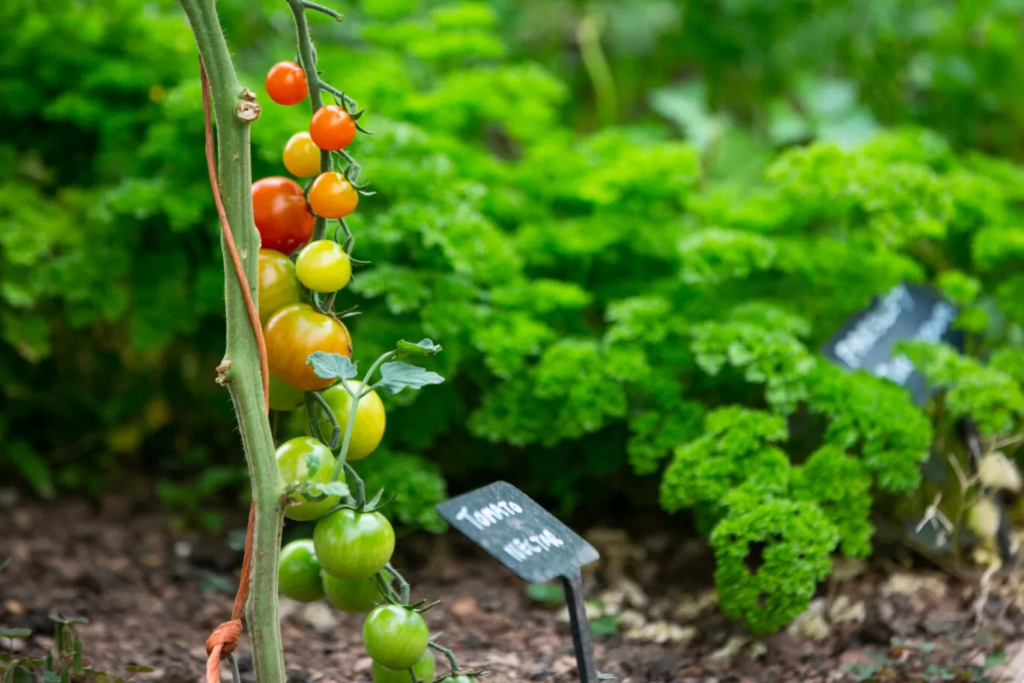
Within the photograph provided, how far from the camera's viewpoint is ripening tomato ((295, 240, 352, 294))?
3.79 feet

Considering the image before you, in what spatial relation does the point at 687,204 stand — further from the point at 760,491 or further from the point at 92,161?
the point at 92,161

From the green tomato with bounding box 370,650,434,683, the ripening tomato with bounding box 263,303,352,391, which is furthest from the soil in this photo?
the ripening tomato with bounding box 263,303,352,391

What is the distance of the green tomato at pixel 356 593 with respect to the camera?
126cm

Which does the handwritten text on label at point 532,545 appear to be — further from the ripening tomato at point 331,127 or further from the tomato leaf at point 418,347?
the ripening tomato at point 331,127

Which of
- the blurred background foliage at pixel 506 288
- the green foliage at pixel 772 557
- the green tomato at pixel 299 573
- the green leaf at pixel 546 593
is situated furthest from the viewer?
the green leaf at pixel 546 593

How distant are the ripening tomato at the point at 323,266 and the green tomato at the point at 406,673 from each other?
1.64 ft

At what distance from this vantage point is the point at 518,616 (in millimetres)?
1903

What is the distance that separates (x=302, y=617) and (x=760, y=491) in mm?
898

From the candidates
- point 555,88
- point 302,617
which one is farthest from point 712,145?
point 302,617

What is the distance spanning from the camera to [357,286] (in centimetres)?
185

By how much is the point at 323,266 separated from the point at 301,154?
0.17 m

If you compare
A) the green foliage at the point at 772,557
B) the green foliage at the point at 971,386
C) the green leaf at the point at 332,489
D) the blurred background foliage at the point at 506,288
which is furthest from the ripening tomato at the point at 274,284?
the green foliage at the point at 971,386

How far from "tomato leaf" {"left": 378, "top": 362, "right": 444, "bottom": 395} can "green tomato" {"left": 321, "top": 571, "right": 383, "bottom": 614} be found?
10.7 inches

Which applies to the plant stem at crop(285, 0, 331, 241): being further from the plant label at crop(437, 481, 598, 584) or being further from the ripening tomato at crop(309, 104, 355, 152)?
the plant label at crop(437, 481, 598, 584)
